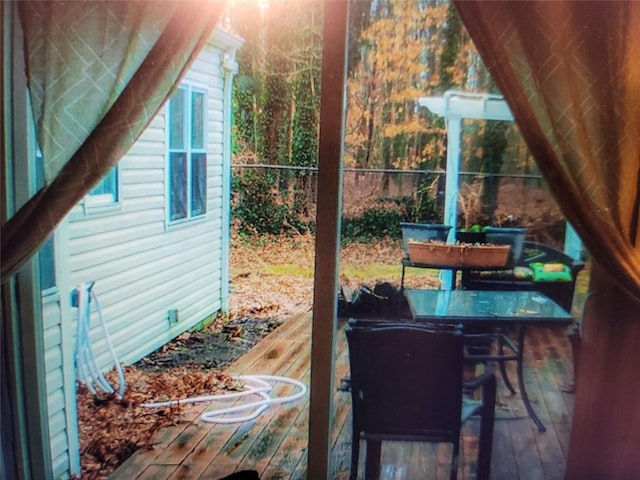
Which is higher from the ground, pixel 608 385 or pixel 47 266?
pixel 47 266

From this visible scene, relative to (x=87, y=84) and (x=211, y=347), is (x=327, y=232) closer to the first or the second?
(x=211, y=347)

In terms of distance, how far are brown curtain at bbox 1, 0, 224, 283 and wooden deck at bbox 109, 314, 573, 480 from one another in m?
0.91

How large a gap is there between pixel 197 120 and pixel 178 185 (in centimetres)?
28

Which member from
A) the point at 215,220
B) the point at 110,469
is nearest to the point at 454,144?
the point at 215,220

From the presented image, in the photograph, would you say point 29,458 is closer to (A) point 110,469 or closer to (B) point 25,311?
(A) point 110,469

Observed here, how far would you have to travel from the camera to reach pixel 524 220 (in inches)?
67.9

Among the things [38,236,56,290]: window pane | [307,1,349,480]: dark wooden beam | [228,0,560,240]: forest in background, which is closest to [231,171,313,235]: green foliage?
[228,0,560,240]: forest in background

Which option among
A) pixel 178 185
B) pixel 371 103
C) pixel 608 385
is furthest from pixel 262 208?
pixel 608 385

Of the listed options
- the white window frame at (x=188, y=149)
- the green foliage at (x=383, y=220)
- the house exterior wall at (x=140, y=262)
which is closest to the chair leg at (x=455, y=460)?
the green foliage at (x=383, y=220)

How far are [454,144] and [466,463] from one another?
1149mm

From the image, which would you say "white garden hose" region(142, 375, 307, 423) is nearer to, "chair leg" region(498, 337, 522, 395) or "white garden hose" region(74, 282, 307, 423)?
"white garden hose" region(74, 282, 307, 423)

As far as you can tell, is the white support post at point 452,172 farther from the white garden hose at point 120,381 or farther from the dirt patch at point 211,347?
the white garden hose at point 120,381

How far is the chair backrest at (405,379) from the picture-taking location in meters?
1.79

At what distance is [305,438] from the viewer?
210 centimetres
